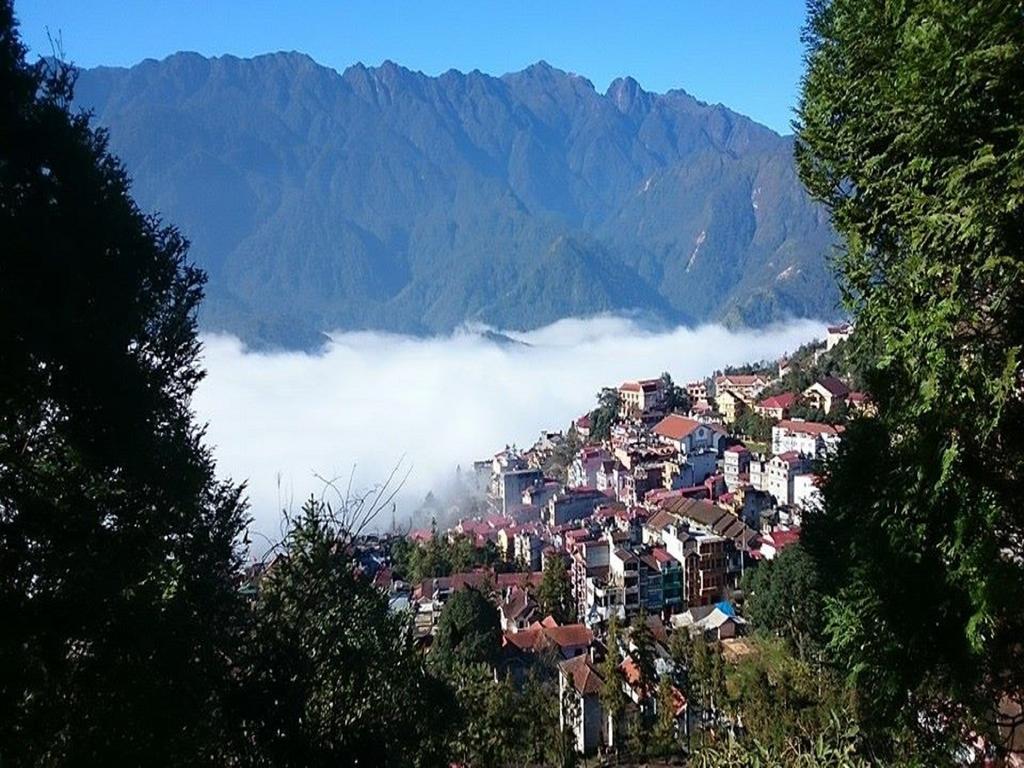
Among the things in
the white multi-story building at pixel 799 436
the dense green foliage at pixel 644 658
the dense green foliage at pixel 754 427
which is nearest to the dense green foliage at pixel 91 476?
the dense green foliage at pixel 644 658

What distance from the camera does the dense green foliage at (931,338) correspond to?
12.6 ft


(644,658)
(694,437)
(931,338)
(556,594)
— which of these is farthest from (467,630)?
(694,437)

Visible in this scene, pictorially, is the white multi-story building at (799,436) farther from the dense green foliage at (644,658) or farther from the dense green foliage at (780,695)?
the dense green foliage at (780,695)

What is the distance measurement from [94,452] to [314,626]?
191 cm

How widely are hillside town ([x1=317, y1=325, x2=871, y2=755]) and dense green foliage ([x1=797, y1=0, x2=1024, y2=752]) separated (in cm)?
244

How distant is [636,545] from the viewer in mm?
30312

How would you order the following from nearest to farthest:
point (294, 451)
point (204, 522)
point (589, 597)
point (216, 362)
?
point (204, 522)
point (589, 597)
point (294, 451)
point (216, 362)

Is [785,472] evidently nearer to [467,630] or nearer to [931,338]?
[467,630]

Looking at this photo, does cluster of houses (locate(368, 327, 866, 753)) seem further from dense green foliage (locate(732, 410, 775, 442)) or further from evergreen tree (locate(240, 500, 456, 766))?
evergreen tree (locate(240, 500, 456, 766))

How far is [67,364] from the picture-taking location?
499cm

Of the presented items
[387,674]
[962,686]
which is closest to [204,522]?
[387,674]

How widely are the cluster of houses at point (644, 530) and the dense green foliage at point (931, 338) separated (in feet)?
29.8

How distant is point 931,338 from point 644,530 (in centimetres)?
2900

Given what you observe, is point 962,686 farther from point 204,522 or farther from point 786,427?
point 786,427
